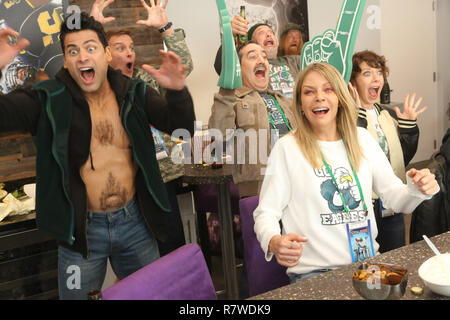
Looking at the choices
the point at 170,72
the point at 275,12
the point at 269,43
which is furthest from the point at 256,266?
the point at 275,12

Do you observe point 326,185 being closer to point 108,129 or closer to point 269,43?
point 108,129

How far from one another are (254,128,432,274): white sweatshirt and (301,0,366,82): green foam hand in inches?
31.6

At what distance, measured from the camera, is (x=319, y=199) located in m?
1.62

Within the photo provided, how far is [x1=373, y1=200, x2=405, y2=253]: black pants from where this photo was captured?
7.30 ft

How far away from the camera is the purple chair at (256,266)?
166cm

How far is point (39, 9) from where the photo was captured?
2562mm

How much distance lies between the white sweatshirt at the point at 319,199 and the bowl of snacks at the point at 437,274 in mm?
387

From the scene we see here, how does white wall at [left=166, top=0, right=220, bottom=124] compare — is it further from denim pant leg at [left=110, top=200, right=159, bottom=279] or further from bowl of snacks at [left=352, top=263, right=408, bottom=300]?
bowl of snacks at [left=352, top=263, right=408, bottom=300]

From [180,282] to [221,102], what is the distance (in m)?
1.31

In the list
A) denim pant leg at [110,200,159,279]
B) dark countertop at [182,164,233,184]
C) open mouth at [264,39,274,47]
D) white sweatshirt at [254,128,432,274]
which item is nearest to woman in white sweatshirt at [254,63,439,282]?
white sweatshirt at [254,128,432,274]

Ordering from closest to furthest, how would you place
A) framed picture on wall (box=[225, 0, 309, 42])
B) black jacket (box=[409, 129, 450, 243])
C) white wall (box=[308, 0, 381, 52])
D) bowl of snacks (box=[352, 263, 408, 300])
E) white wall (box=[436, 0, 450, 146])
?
1. bowl of snacks (box=[352, 263, 408, 300])
2. black jacket (box=[409, 129, 450, 243])
3. framed picture on wall (box=[225, 0, 309, 42])
4. white wall (box=[308, 0, 381, 52])
5. white wall (box=[436, 0, 450, 146])

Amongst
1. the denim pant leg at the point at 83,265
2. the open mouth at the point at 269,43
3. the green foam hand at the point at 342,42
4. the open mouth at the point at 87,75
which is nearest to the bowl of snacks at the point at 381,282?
the denim pant leg at the point at 83,265
